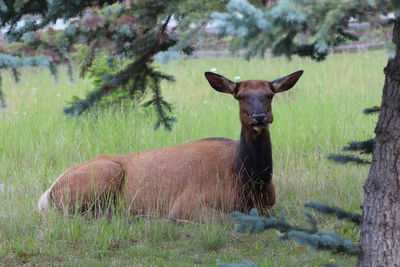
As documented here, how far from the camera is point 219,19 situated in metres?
2.81

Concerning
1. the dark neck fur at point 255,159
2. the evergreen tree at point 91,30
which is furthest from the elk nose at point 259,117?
the evergreen tree at point 91,30

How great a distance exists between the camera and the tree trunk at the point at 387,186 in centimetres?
427

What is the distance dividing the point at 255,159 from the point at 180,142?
277 cm

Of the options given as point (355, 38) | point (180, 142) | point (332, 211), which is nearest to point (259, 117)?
point (355, 38)

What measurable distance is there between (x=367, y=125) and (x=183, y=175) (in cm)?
375

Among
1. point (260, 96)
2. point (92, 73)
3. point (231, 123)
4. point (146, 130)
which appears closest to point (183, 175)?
point (260, 96)

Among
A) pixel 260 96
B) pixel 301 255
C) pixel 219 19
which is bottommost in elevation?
pixel 301 255

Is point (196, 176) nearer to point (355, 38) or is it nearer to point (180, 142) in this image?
point (180, 142)

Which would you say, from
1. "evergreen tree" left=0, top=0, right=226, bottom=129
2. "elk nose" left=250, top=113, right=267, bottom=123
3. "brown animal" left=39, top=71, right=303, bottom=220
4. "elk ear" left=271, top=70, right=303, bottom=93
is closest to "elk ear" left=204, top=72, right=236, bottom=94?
"brown animal" left=39, top=71, right=303, bottom=220

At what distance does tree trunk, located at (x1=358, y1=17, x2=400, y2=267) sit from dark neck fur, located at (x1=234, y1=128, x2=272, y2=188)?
2.62m

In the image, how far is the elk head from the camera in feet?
21.5

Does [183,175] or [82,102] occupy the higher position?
[82,102]

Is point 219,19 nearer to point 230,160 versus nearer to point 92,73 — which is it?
point 230,160

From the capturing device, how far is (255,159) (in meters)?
6.96
